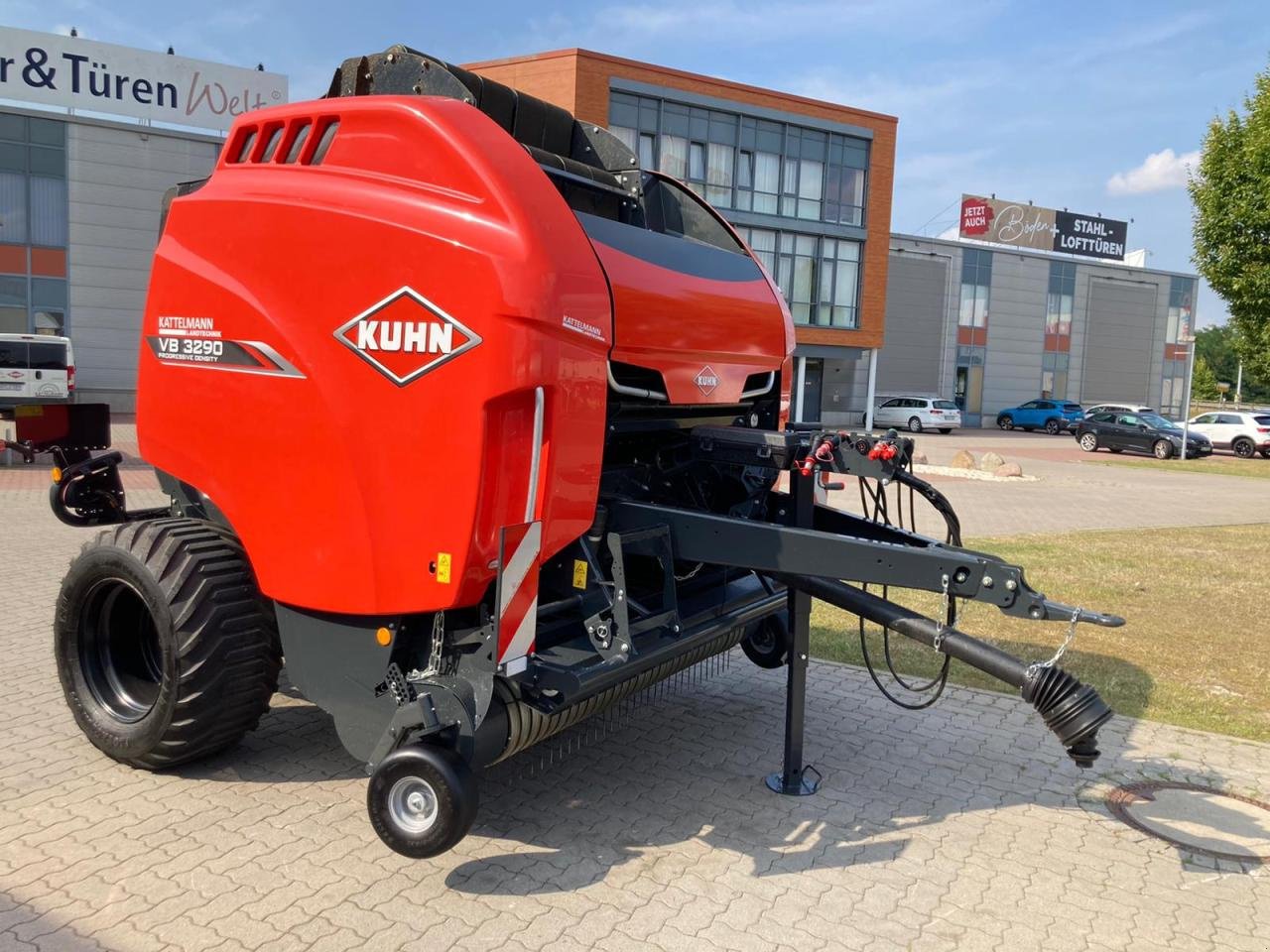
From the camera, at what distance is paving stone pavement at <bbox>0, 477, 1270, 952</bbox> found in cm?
318

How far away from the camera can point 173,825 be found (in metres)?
3.79

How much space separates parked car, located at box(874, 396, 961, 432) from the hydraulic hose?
36.4 m

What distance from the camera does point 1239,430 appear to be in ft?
105

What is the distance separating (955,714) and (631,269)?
3.33 meters

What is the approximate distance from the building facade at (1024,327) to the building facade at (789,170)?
6.64 m

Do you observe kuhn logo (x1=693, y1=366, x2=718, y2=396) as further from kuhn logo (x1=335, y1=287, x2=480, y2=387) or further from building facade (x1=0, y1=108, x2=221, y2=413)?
building facade (x1=0, y1=108, x2=221, y2=413)

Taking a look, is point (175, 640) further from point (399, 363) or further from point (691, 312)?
point (691, 312)

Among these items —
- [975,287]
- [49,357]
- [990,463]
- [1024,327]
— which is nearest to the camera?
[49,357]

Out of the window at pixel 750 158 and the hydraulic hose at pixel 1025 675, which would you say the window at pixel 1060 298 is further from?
the hydraulic hose at pixel 1025 675

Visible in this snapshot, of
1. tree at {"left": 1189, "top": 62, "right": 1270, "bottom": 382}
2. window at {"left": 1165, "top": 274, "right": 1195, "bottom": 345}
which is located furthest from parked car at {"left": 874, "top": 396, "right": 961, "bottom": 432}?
window at {"left": 1165, "top": 274, "right": 1195, "bottom": 345}

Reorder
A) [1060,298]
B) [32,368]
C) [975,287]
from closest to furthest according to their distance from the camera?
[32,368]
[975,287]
[1060,298]

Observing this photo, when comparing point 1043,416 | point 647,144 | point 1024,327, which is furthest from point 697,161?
point 1024,327

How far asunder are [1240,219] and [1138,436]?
46.5ft

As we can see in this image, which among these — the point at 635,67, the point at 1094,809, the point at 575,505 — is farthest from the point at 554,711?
the point at 635,67
